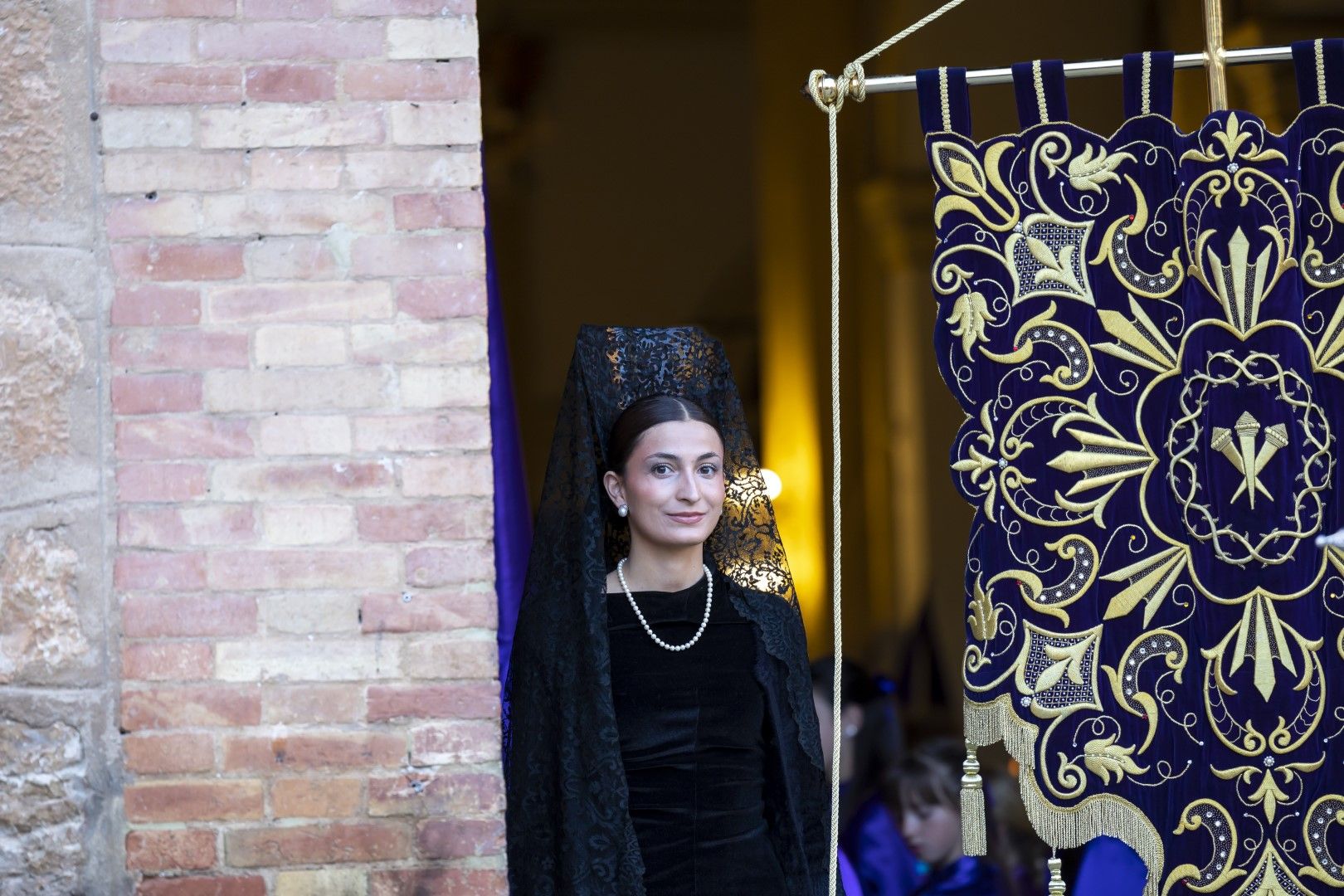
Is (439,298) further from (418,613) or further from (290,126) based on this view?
(418,613)

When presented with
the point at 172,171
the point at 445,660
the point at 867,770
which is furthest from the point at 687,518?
the point at 867,770

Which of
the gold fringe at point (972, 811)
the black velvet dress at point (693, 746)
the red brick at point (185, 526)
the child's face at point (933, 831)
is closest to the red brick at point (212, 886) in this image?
the red brick at point (185, 526)

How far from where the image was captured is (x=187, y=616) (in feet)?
9.35

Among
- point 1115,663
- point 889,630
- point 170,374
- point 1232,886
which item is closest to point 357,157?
point 170,374

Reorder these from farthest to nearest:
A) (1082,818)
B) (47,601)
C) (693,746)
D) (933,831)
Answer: (933,831), (693,746), (1082,818), (47,601)

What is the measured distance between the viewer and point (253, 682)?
285cm

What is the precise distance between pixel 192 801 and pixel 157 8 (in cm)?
143

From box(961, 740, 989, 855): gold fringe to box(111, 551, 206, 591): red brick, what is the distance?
4.77 feet

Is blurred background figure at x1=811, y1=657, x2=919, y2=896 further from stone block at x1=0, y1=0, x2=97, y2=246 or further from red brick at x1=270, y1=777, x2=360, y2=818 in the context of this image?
stone block at x1=0, y1=0, x2=97, y2=246

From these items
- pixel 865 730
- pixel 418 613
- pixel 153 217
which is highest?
pixel 153 217

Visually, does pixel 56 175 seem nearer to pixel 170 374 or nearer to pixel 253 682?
pixel 170 374

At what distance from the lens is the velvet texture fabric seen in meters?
2.99

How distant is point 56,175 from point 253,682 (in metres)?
0.97

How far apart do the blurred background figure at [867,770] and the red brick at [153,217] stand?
2109 millimetres
